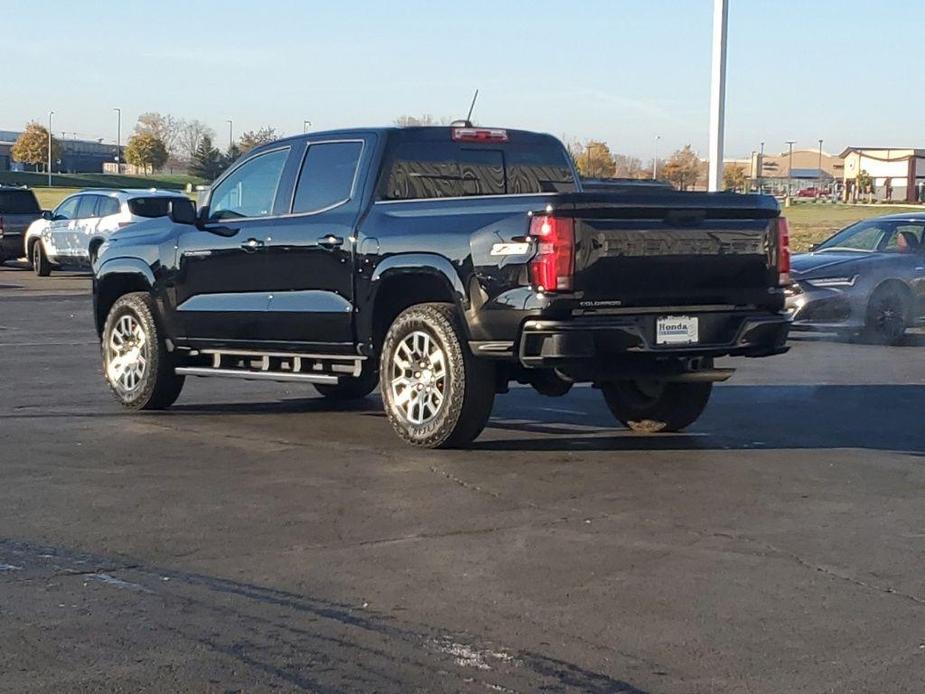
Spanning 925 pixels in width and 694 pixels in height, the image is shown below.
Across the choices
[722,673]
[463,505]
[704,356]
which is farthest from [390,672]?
[704,356]

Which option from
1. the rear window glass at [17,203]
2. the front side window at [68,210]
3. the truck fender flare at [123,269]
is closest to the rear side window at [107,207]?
the front side window at [68,210]

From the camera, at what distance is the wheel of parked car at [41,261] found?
29719mm

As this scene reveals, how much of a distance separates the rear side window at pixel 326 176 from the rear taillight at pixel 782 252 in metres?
2.77

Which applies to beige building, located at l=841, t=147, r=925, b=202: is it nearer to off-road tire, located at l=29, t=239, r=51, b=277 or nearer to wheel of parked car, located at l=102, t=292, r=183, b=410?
off-road tire, located at l=29, t=239, r=51, b=277

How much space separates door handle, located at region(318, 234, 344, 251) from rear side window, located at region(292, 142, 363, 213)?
0.96 ft

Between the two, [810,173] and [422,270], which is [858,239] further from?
[810,173]

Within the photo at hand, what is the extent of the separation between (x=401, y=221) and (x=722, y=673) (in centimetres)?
472

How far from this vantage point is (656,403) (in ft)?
32.0

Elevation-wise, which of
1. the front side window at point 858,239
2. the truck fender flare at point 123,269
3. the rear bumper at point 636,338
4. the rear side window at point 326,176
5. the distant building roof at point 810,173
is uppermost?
the distant building roof at point 810,173

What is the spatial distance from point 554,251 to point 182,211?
11.6 feet

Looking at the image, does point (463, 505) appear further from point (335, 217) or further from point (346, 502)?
point (335, 217)

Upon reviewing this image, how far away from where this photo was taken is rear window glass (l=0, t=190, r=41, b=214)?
1255 inches

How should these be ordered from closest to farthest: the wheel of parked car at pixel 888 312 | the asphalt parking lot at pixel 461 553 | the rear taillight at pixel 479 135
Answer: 1. the asphalt parking lot at pixel 461 553
2. the rear taillight at pixel 479 135
3. the wheel of parked car at pixel 888 312

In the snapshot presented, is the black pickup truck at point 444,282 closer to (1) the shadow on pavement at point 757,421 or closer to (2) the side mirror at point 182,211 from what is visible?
(2) the side mirror at point 182,211
